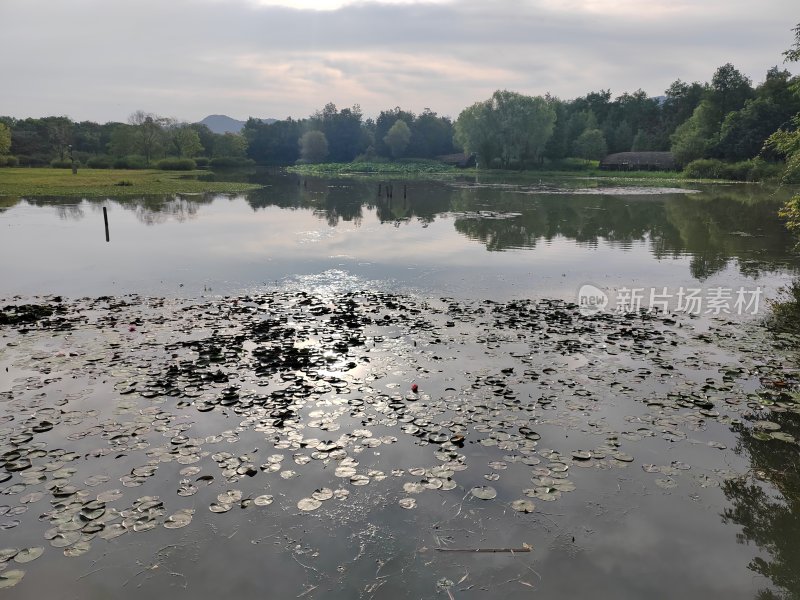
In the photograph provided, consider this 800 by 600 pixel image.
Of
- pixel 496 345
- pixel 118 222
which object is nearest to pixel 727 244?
pixel 496 345

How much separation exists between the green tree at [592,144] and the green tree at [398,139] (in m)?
58.7

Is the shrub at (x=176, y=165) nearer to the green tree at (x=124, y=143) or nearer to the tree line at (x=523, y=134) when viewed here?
the tree line at (x=523, y=134)

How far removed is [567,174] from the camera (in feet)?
344

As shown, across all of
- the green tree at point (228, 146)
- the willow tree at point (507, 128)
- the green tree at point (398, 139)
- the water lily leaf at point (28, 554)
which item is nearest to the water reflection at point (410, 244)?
the water lily leaf at point (28, 554)

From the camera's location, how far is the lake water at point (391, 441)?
5527mm

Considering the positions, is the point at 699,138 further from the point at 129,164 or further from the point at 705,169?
the point at 129,164

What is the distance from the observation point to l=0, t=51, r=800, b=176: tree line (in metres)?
86.4

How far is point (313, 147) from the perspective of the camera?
159250mm

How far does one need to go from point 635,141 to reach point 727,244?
104 metres

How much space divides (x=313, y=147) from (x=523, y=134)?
73083mm

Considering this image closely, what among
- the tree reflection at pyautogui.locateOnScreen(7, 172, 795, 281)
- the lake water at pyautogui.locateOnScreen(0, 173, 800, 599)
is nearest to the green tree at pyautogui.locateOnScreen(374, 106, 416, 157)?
the tree reflection at pyautogui.locateOnScreen(7, 172, 795, 281)

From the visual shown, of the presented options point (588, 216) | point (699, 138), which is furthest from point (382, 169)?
point (588, 216)

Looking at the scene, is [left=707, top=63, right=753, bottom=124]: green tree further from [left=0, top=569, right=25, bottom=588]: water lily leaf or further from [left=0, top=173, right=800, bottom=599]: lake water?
[left=0, top=569, right=25, bottom=588]: water lily leaf

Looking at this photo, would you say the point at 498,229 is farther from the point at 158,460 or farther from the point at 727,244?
the point at 158,460
